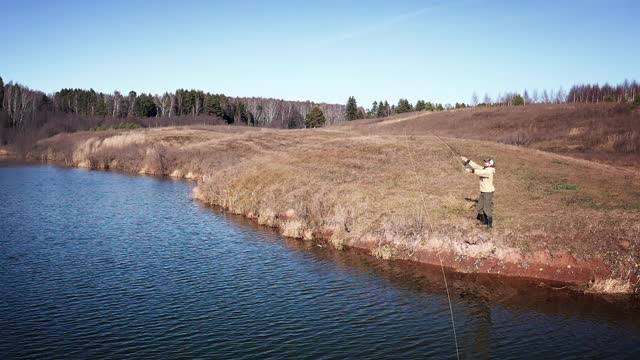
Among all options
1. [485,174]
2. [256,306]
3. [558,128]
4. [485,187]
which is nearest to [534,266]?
[485,187]

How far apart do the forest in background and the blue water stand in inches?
3406

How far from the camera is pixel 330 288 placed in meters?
22.6

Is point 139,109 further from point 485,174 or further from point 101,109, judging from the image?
point 485,174

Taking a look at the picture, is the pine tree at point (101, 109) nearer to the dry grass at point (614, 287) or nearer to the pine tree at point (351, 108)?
→ the pine tree at point (351, 108)

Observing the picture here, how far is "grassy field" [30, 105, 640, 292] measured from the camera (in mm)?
23828

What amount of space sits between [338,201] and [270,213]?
197 inches

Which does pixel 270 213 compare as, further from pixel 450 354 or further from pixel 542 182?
pixel 450 354

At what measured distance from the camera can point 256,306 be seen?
66.1ft

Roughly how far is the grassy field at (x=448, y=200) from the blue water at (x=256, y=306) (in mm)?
1692

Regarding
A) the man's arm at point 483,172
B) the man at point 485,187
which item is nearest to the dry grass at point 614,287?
the man at point 485,187

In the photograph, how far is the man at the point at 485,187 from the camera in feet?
78.6

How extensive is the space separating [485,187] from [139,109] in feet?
497

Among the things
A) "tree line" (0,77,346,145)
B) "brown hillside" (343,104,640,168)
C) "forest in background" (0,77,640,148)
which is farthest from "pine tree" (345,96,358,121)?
"brown hillside" (343,104,640,168)

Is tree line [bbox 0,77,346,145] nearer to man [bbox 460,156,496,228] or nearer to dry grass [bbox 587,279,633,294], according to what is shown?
man [bbox 460,156,496,228]
